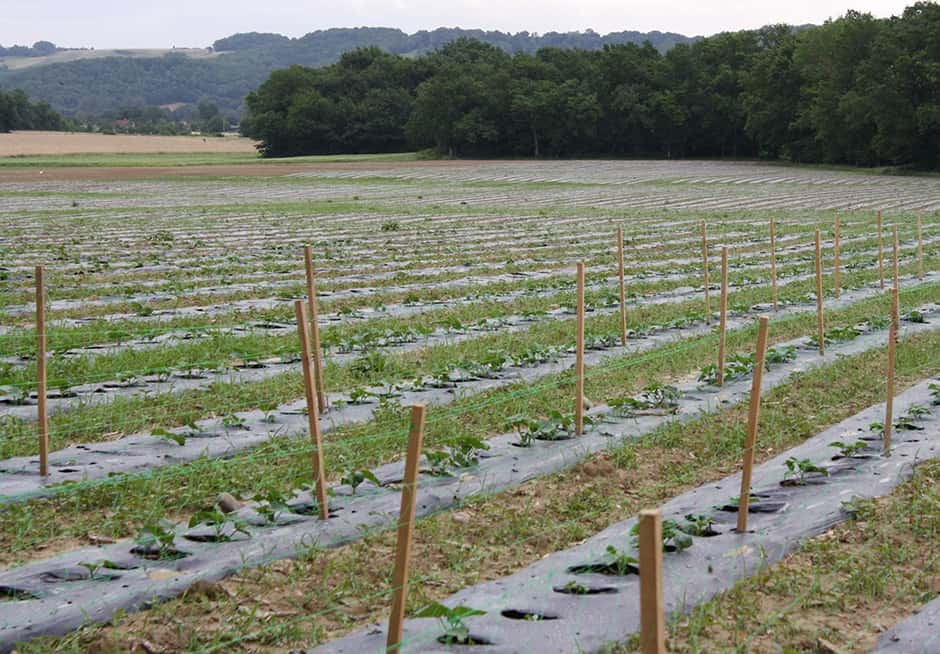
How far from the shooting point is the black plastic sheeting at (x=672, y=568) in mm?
4656

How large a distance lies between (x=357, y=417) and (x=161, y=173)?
5358 centimetres

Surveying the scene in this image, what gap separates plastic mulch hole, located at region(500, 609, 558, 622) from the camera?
15.9 feet

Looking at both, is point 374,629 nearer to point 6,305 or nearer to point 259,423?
point 259,423

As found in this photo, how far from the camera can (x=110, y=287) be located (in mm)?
15141

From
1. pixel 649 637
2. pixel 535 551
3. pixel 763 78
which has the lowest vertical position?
pixel 535 551

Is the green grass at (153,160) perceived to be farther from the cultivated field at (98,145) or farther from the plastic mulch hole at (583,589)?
the plastic mulch hole at (583,589)

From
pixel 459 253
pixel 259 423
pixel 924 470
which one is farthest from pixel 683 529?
pixel 459 253

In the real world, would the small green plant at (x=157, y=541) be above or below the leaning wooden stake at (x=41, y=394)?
below

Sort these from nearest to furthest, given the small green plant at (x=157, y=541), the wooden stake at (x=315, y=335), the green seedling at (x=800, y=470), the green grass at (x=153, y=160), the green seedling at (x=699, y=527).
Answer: the small green plant at (x=157, y=541), the green seedling at (x=699, y=527), the green seedling at (x=800, y=470), the wooden stake at (x=315, y=335), the green grass at (x=153, y=160)

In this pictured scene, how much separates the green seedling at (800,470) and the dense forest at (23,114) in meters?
118

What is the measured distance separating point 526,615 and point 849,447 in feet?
11.0

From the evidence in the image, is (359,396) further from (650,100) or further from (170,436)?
(650,100)

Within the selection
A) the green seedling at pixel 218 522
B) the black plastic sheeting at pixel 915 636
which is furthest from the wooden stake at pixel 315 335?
the black plastic sheeting at pixel 915 636

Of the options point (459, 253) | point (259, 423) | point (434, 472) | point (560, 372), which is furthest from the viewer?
point (459, 253)
